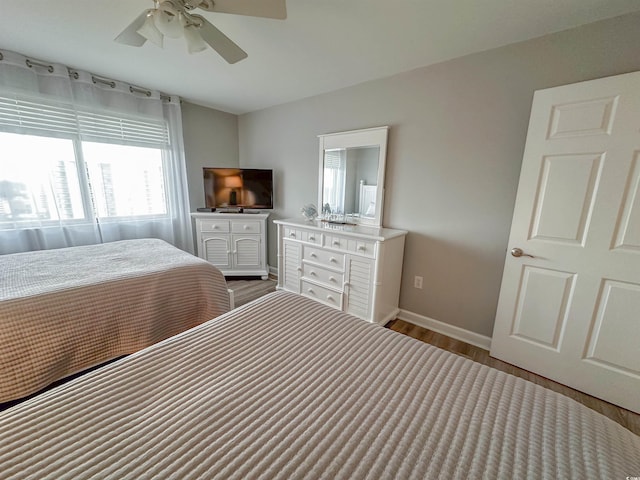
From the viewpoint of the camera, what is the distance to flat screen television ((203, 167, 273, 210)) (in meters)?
3.36

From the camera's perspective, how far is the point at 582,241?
1566mm

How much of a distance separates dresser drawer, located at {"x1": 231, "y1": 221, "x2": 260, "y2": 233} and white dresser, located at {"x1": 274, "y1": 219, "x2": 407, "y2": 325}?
0.70m

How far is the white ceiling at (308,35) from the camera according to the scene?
58.6 inches

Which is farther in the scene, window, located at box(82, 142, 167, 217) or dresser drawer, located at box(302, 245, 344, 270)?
window, located at box(82, 142, 167, 217)

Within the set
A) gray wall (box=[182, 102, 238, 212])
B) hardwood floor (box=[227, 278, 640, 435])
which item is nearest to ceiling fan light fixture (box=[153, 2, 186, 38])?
gray wall (box=[182, 102, 238, 212])

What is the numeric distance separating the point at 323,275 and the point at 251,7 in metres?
2.06

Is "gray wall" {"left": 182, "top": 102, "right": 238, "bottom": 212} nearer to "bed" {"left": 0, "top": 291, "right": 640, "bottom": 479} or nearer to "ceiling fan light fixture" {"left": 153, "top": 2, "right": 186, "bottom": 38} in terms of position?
"ceiling fan light fixture" {"left": 153, "top": 2, "right": 186, "bottom": 38}

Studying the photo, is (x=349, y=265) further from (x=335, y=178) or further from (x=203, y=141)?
(x=203, y=141)

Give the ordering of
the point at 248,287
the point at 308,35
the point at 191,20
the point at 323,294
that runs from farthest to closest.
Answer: the point at 248,287, the point at 323,294, the point at 308,35, the point at 191,20

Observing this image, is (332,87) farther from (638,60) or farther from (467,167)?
(638,60)

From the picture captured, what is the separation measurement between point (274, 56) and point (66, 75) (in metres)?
2.05

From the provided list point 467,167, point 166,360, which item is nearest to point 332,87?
point 467,167

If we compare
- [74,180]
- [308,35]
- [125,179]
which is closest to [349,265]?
[308,35]

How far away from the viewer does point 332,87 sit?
8.69ft
